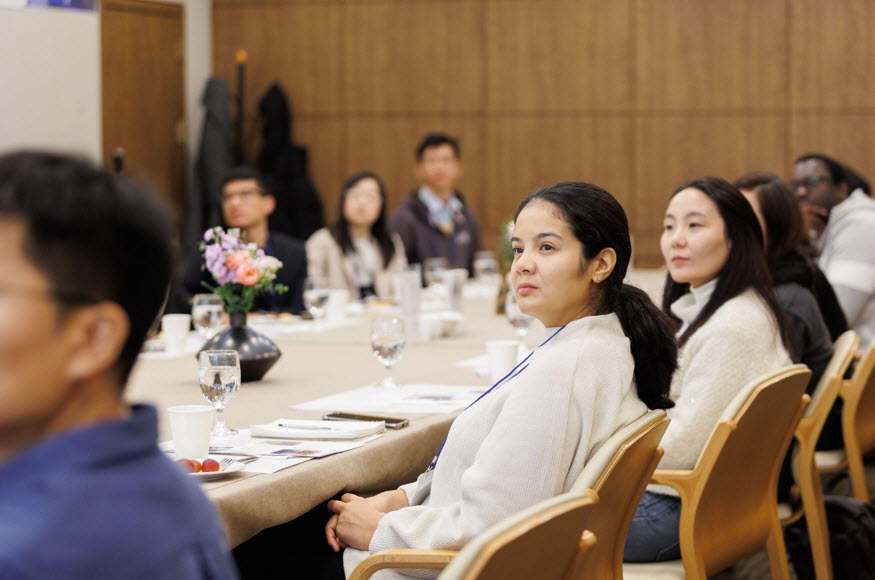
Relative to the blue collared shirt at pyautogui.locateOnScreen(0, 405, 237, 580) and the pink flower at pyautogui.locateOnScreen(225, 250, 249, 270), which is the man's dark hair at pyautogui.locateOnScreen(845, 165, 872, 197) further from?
the blue collared shirt at pyautogui.locateOnScreen(0, 405, 237, 580)

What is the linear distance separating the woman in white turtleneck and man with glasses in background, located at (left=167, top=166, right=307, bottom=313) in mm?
2382

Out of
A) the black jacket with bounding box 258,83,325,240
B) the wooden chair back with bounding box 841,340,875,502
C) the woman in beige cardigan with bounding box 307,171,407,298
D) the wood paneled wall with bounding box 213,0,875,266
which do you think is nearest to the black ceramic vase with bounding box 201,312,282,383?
the wooden chair back with bounding box 841,340,875,502

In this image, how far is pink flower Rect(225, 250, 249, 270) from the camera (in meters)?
2.95

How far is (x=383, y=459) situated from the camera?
2.24 metres

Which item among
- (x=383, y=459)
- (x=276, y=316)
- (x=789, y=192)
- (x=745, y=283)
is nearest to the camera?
(x=383, y=459)

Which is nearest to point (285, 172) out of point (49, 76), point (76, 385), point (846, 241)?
point (49, 76)

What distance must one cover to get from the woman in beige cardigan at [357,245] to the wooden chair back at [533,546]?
13.8 ft

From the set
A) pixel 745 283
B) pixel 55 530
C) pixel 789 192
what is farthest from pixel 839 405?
pixel 55 530

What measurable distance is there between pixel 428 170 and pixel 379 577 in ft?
17.6

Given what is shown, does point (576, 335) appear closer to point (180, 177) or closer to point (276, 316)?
point (276, 316)

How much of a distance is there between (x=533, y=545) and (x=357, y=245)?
4727 millimetres

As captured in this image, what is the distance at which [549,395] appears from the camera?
5.99ft

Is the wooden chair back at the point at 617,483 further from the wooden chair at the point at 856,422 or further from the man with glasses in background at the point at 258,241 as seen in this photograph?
the man with glasses in background at the point at 258,241

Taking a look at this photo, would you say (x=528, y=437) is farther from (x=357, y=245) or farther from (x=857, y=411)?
(x=357, y=245)
